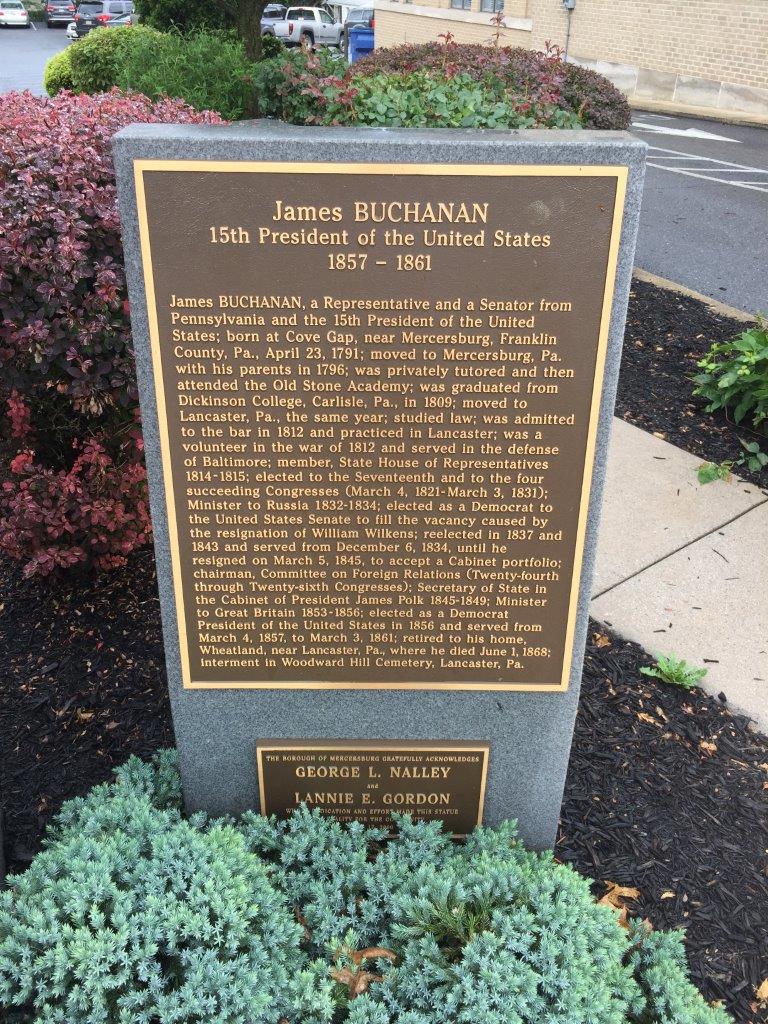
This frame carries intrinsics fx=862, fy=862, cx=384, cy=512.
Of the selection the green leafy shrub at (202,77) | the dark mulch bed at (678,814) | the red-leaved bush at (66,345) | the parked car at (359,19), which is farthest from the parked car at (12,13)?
the dark mulch bed at (678,814)

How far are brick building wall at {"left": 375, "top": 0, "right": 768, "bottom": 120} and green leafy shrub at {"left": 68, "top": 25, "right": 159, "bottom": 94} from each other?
29.3 ft

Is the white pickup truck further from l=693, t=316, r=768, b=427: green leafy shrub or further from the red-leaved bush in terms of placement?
the red-leaved bush

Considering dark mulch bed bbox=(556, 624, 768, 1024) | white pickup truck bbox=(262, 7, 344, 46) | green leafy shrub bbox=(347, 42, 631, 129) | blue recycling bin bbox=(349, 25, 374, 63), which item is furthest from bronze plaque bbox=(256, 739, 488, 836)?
white pickup truck bbox=(262, 7, 344, 46)

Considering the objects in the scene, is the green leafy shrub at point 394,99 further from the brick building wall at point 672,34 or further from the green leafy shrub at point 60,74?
the brick building wall at point 672,34

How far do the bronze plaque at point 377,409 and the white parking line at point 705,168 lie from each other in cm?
1297

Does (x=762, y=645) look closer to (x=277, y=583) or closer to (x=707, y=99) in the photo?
(x=277, y=583)

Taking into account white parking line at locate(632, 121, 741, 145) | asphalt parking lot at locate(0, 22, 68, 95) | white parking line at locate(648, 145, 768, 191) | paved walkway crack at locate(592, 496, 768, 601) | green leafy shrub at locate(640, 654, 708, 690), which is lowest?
green leafy shrub at locate(640, 654, 708, 690)

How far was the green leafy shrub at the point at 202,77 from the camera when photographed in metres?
8.03

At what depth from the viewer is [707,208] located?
39.6ft

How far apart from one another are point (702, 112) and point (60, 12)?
41466 mm

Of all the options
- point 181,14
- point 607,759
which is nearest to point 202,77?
point 607,759

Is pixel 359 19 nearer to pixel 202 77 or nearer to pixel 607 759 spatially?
pixel 202 77

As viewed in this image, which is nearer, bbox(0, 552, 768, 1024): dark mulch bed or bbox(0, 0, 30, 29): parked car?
bbox(0, 552, 768, 1024): dark mulch bed

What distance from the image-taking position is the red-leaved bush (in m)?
3.28
